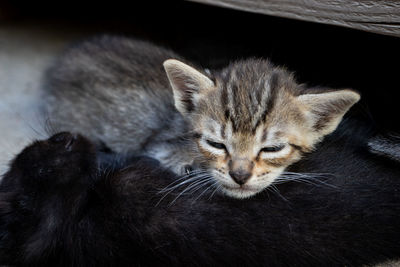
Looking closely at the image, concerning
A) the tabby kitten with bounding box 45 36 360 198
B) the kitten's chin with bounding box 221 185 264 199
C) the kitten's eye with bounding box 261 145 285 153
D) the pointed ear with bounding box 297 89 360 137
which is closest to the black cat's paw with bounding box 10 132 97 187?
the tabby kitten with bounding box 45 36 360 198

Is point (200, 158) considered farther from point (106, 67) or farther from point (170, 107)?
point (106, 67)

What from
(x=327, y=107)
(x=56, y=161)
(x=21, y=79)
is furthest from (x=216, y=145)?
(x=21, y=79)

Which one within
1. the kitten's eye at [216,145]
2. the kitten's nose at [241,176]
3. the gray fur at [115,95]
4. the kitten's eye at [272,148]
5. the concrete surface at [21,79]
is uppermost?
the kitten's eye at [272,148]

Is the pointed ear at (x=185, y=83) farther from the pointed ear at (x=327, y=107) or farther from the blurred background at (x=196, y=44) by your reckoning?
the blurred background at (x=196, y=44)

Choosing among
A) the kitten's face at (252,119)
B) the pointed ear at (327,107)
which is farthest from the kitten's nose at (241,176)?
the pointed ear at (327,107)

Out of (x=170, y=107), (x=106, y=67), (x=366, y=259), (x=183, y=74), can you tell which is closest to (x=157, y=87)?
(x=170, y=107)

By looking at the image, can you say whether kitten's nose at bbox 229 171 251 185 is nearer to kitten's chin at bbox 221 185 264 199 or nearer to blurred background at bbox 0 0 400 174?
kitten's chin at bbox 221 185 264 199
